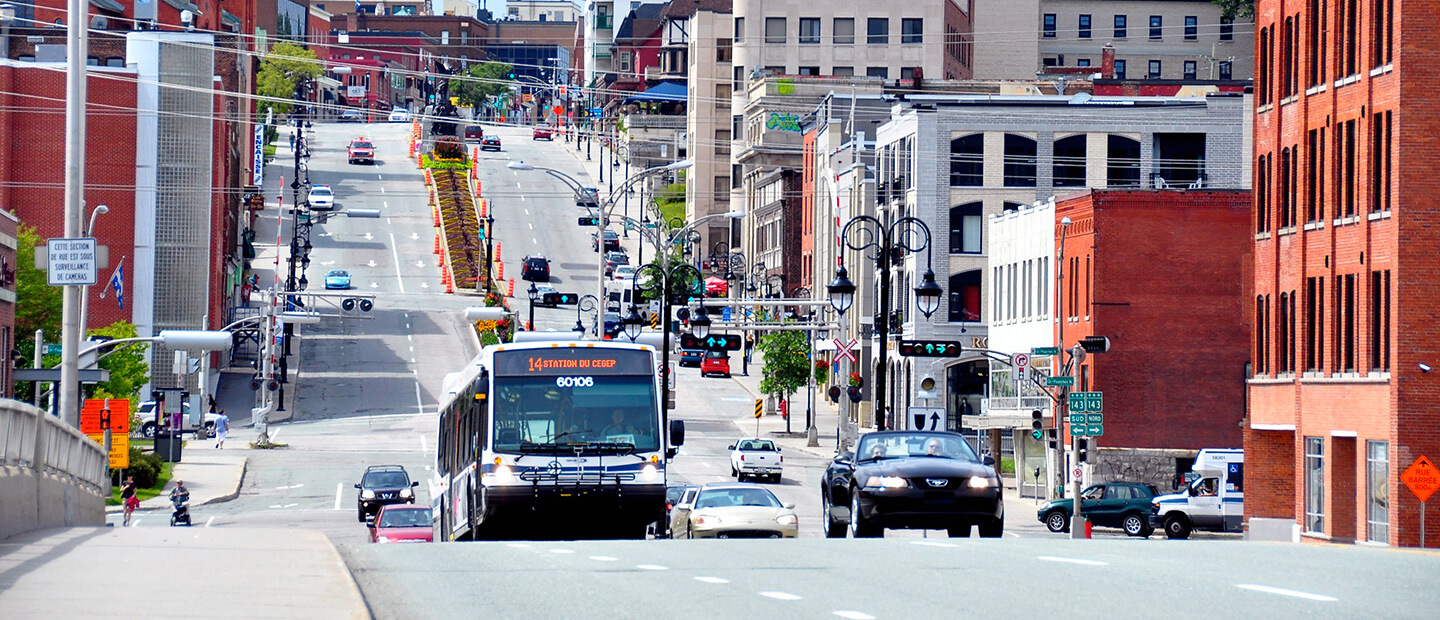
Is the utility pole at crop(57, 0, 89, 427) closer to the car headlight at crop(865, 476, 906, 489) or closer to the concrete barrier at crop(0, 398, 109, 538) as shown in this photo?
the concrete barrier at crop(0, 398, 109, 538)

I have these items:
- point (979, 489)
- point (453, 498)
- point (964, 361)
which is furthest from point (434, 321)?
point (979, 489)

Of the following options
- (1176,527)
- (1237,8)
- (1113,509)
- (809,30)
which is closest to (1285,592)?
(1176,527)

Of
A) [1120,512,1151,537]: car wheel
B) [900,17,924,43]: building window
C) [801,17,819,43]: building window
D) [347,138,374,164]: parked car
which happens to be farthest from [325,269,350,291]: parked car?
[1120,512,1151,537]: car wheel

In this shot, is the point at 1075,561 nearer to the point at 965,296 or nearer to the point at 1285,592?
the point at 1285,592

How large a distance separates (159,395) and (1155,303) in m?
39.0

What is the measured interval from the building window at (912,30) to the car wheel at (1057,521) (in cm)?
8005

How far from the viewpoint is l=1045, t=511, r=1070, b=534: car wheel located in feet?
170

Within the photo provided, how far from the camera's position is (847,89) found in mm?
121812

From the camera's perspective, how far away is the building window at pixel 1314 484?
44031mm

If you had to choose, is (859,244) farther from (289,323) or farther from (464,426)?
(464,426)

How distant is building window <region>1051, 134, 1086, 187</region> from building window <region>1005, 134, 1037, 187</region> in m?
1.06

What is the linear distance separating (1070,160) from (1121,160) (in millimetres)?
2134

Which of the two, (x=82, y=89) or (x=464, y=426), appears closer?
(x=464, y=426)

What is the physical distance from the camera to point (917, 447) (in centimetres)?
2608
